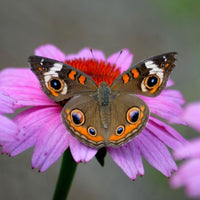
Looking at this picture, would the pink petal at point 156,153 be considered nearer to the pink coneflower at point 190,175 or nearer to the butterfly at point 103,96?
the butterfly at point 103,96

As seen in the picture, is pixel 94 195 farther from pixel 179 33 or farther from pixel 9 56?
pixel 179 33

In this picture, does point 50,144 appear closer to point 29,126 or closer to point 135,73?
point 29,126

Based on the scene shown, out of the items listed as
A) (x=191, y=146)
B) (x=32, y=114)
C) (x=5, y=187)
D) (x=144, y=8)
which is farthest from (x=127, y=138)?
(x=144, y=8)

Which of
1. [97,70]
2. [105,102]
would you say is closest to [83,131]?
[105,102]

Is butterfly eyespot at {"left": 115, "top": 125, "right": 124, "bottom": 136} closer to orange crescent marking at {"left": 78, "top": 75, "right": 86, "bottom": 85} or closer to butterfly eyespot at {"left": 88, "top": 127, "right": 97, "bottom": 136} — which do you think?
butterfly eyespot at {"left": 88, "top": 127, "right": 97, "bottom": 136}

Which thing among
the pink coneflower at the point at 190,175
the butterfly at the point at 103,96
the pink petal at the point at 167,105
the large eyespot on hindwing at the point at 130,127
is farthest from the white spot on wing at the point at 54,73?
the pink coneflower at the point at 190,175
